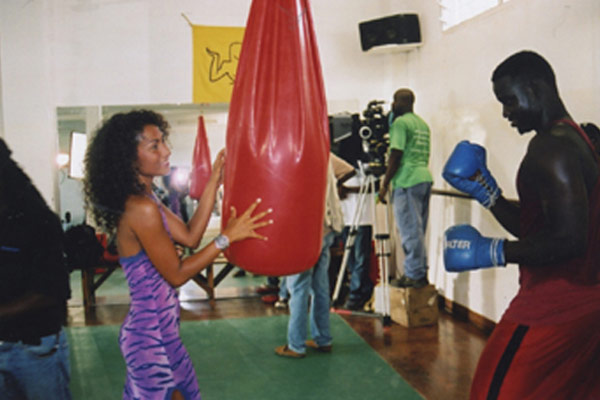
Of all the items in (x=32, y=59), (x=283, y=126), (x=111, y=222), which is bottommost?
(x=111, y=222)

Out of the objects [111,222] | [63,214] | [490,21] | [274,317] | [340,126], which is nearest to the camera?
[111,222]

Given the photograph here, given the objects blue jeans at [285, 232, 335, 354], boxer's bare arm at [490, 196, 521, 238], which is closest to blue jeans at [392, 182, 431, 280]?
blue jeans at [285, 232, 335, 354]

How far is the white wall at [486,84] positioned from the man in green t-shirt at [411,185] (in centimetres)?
35

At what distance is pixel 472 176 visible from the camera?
175 cm

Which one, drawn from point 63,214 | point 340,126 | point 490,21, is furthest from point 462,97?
point 63,214

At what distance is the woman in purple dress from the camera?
1.57 metres

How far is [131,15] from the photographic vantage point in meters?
5.04

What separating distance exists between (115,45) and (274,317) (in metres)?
2.89

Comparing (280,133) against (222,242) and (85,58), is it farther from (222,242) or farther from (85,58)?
(85,58)

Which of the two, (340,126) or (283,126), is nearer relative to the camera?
(283,126)

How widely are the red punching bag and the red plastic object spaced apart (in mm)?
3180

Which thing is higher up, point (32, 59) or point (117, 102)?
point (32, 59)

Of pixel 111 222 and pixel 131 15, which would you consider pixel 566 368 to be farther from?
pixel 131 15

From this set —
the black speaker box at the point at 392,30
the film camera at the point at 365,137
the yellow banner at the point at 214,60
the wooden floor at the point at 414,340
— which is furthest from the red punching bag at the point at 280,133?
the yellow banner at the point at 214,60
